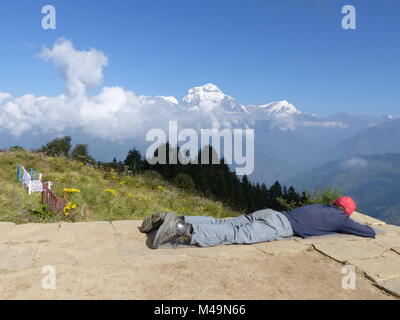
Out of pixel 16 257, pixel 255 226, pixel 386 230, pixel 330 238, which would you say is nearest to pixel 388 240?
pixel 386 230

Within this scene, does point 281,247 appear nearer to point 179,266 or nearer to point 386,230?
point 179,266

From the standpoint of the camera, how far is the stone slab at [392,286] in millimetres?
3096

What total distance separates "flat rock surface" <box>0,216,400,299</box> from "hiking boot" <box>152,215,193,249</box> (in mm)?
105

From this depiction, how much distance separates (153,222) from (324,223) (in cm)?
244

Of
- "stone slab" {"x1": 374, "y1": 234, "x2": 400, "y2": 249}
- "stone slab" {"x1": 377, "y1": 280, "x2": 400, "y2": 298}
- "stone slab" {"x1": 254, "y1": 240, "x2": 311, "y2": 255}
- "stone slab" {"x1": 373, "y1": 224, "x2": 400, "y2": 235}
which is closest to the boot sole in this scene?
"stone slab" {"x1": 254, "y1": 240, "x2": 311, "y2": 255}

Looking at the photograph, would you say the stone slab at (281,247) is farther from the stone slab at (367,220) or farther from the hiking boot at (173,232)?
the stone slab at (367,220)

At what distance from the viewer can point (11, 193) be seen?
21.7ft

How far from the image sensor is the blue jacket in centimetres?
490

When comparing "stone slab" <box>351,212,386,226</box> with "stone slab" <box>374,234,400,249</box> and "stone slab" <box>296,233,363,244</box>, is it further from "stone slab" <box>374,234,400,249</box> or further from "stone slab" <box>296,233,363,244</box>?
"stone slab" <box>296,233,363,244</box>

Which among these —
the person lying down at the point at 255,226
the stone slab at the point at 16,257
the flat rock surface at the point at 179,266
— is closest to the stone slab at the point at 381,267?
the flat rock surface at the point at 179,266

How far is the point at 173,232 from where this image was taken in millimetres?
4168
